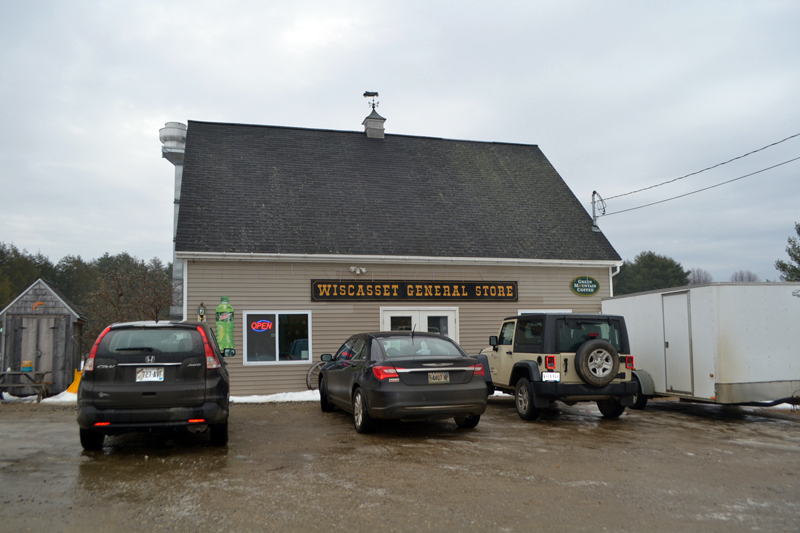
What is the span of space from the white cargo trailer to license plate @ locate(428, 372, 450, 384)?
4685mm

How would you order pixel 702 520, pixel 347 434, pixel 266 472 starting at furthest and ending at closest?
pixel 347 434, pixel 266 472, pixel 702 520

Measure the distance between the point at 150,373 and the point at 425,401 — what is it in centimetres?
342

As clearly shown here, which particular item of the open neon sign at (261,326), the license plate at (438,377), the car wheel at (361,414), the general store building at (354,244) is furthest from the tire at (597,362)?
the open neon sign at (261,326)

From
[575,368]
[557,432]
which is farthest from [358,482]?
[575,368]

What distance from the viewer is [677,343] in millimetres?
10586

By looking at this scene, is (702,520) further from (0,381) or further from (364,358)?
(0,381)

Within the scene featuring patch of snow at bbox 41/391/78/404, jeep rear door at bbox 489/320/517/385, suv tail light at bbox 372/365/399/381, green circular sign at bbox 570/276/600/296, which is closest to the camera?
suv tail light at bbox 372/365/399/381

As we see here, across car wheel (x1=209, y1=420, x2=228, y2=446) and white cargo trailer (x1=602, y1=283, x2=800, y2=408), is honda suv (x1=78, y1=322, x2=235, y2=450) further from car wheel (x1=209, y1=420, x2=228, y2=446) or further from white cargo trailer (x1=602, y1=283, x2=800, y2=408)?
white cargo trailer (x1=602, y1=283, x2=800, y2=408)

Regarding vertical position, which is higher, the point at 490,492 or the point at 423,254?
the point at 423,254

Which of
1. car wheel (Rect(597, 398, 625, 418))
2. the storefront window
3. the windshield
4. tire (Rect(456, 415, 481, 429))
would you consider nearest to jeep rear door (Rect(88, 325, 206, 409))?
the windshield

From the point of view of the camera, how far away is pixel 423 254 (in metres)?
15.3

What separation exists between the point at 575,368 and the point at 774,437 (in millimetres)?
2832

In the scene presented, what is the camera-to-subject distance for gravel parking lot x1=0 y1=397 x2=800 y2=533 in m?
4.59

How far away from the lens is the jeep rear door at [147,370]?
6.70 meters
